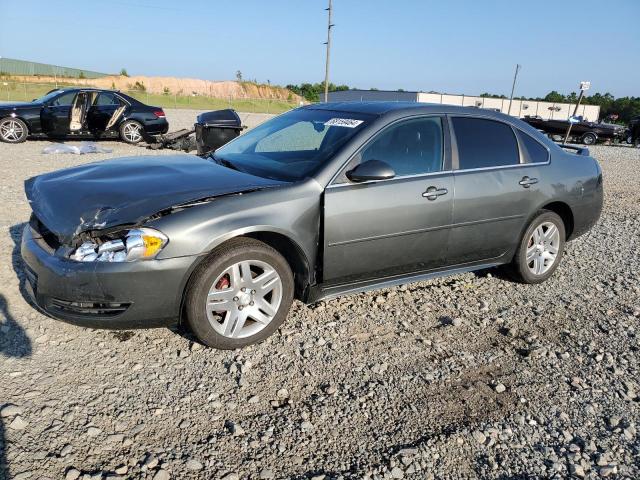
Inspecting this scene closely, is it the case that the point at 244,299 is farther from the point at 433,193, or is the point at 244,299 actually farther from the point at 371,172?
the point at 433,193

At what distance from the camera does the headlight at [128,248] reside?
9.69 feet

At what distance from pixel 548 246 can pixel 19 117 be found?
12.5 meters

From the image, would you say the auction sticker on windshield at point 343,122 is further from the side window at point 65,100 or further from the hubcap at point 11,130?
the hubcap at point 11,130

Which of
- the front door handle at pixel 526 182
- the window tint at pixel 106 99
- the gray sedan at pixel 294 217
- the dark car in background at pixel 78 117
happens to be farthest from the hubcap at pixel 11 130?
the front door handle at pixel 526 182

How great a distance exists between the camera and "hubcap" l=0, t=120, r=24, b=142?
12336mm

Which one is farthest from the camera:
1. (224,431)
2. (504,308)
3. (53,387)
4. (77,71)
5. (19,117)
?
(77,71)

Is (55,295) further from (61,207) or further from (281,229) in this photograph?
(281,229)

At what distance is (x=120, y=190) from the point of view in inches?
131

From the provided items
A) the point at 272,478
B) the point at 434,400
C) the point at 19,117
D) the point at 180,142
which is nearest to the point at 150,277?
the point at 272,478

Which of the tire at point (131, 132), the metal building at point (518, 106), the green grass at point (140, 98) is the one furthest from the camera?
the metal building at point (518, 106)

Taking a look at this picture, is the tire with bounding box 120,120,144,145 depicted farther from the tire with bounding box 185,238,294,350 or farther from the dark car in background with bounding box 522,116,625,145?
the dark car in background with bounding box 522,116,625,145

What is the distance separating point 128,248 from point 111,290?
0.26m

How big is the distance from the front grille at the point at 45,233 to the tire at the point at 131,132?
409 inches

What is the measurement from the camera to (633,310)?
4484 millimetres
